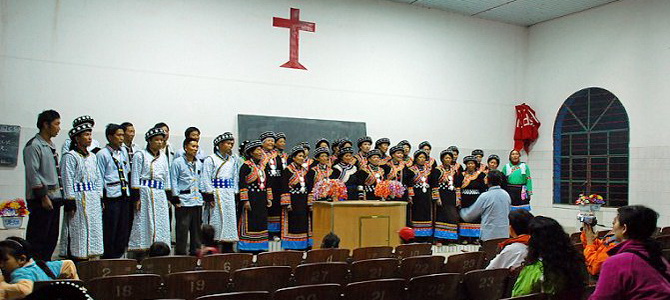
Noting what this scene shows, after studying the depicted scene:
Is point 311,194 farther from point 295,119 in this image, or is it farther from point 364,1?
point 364,1

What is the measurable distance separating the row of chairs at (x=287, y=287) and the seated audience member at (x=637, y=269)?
1.11 meters

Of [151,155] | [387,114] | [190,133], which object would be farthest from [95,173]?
[387,114]

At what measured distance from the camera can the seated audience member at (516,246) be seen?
Answer: 11.3ft

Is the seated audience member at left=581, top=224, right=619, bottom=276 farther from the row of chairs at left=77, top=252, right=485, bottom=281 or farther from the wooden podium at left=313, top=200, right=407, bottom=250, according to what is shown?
the wooden podium at left=313, top=200, right=407, bottom=250

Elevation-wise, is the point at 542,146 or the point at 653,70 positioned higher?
the point at 653,70

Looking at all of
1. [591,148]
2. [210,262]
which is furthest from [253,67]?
[591,148]

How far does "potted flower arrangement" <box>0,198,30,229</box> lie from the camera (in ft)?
21.1

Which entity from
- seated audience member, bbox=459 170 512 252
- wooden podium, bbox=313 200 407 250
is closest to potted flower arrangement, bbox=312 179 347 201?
wooden podium, bbox=313 200 407 250

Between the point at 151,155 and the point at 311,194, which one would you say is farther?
the point at 311,194

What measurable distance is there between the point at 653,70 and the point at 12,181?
33.1 feet

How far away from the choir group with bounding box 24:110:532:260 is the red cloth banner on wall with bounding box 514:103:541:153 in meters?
3.07

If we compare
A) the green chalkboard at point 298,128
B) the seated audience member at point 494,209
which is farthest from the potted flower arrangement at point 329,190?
the green chalkboard at point 298,128

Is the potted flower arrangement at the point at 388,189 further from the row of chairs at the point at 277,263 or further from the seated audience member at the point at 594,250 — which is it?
the seated audience member at the point at 594,250

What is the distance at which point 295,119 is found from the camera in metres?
9.02
